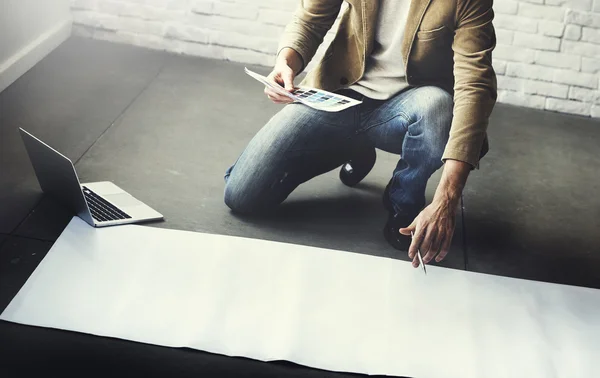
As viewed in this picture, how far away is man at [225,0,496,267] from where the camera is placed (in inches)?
64.1

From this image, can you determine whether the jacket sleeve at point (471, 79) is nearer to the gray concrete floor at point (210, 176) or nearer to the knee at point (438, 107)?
the knee at point (438, 107)

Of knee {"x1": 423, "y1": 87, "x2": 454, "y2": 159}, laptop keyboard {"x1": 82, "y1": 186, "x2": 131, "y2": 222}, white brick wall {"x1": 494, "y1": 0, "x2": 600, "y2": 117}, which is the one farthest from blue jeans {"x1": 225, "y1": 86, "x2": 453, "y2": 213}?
white brick wall {"x1": 494, "y1": 0, "x2": 600, "y2": 117}

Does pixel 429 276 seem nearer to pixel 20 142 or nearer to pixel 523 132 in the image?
pixel 523 132

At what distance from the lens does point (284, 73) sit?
182 cm

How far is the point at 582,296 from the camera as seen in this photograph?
5.85 ft

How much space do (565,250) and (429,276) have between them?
0.32m

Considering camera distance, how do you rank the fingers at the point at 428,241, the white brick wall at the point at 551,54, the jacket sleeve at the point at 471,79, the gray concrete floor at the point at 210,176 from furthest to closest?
the white brick wall at the point at 551,54 < the gray concrete floor at the point at 210,176 < the fingers at the point at 428,241 < the jacket sleeve at the point at 471,79

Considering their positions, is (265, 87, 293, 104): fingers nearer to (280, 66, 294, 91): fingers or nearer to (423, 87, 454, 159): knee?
(280, 66, 294, 91): fingers

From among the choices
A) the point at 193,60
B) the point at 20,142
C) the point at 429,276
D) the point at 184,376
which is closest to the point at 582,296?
the point at 429,276

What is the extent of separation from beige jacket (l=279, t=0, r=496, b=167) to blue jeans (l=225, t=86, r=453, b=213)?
0.10 ft

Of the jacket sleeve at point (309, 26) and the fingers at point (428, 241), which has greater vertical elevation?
the jacket sleeve at point (309, 26)

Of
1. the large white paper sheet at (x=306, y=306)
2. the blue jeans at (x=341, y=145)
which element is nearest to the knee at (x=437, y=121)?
the blue jeans at (x=341, y=145)

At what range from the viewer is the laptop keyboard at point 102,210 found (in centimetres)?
189

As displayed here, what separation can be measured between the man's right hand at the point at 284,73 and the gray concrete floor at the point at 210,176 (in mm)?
123
